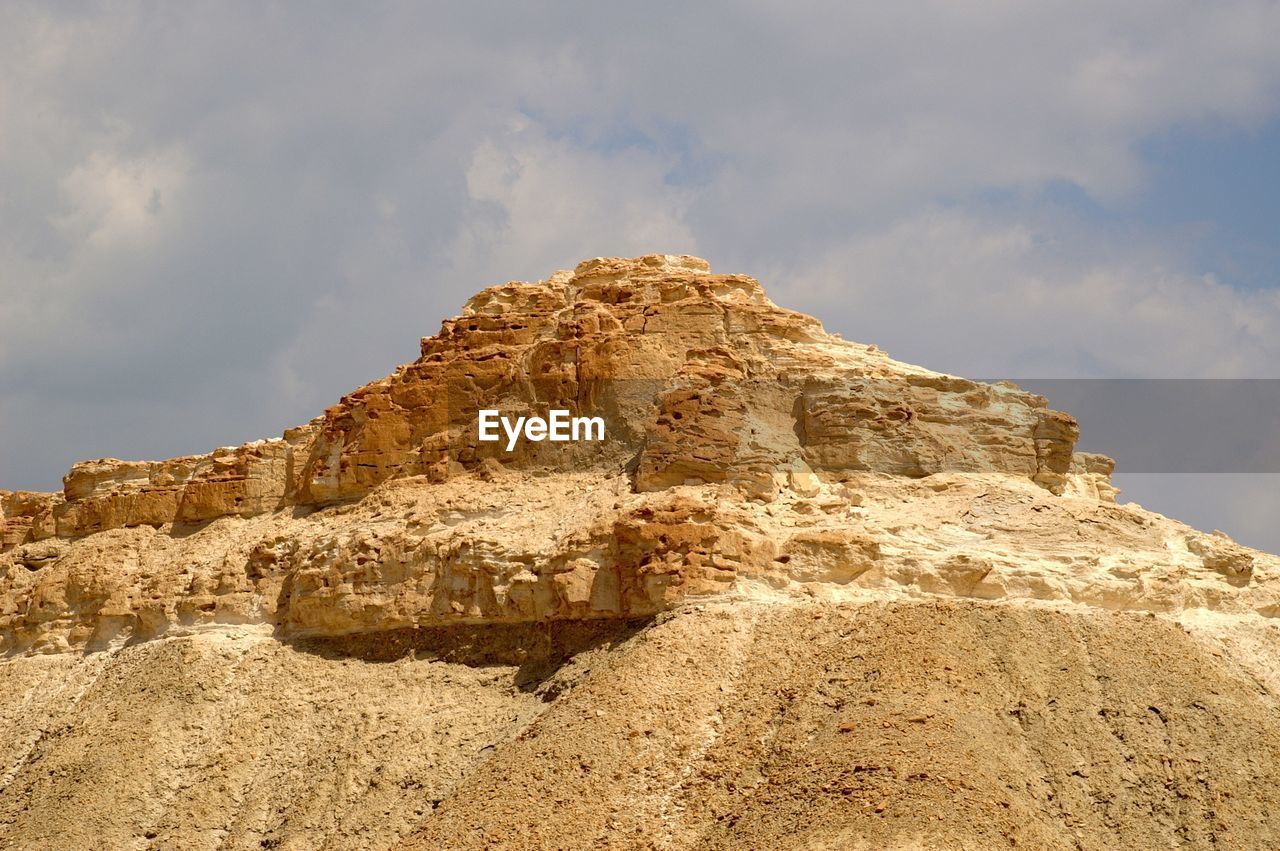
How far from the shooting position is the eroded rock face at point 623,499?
31047 mm

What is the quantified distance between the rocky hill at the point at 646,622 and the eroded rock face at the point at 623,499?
0.08 meters

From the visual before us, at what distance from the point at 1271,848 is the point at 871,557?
28.5ft

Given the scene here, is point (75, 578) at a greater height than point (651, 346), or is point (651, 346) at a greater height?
point (651, 346)

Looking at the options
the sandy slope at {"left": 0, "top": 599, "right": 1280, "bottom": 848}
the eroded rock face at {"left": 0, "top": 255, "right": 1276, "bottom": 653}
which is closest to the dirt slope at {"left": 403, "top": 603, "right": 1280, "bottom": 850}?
the sandy slope at {"left": 0, "top": 599, "right": 1280, "bottom": 848}

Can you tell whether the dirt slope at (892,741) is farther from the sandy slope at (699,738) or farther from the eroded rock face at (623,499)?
the eroded rock face at (623,499)

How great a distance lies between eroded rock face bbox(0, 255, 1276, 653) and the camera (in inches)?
1222

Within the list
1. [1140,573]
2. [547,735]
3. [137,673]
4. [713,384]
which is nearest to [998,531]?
[1140,573]

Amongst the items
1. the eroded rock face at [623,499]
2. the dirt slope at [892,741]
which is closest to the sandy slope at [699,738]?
the dirt slope at [892,741]

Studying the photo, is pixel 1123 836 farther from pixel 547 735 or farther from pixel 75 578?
pixel 75 578

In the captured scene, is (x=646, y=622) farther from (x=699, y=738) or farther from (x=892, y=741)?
(x=892, y=741)

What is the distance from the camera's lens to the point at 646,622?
30.6 meters

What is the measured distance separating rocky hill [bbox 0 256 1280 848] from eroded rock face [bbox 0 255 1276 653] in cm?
8

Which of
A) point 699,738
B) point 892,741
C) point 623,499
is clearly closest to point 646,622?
point 623,499

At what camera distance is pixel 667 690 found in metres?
28.0
